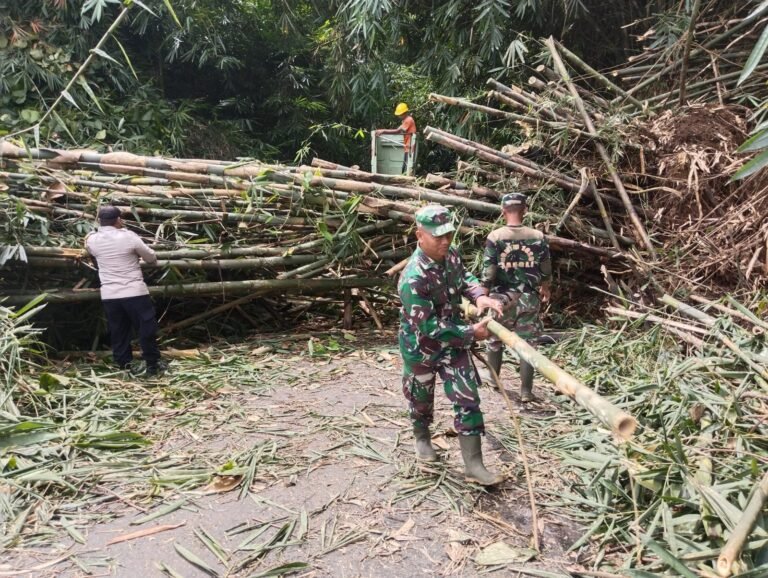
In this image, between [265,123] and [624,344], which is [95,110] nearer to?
[265,123]

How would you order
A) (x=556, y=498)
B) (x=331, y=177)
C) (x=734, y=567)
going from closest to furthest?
(x=734, y=567), (x=556, y=498), (x=331, y=177)

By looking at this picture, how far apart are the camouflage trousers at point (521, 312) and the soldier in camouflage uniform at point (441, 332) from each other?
107 centimetres

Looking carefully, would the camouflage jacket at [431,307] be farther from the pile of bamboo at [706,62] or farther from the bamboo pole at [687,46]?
the pile of bamboo at [706,62]

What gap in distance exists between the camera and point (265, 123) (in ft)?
40.7

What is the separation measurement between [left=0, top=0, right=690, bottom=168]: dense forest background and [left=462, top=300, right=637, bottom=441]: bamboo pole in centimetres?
507

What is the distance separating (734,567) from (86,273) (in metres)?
5.27

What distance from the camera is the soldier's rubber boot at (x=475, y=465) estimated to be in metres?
2.80

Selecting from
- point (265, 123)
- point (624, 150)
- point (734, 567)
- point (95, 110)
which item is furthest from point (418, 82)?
point (734, 567)

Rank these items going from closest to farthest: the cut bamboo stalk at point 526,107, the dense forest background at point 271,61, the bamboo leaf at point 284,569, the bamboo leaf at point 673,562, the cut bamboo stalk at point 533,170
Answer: the bamboo leaf at point 673,562
the bamboo leaf at point 284,569
the cut bamboo stalk at point 533,170
the cut bamboo stalk at point 526,107
the dense forest background at point 271,61

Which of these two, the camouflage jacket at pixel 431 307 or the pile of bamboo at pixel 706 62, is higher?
the pile of bamboo at pixel 706 62

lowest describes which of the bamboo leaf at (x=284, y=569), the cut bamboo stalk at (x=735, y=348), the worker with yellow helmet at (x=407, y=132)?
the bamboo leaf at (x=284, y=569)

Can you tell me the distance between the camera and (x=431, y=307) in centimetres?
277

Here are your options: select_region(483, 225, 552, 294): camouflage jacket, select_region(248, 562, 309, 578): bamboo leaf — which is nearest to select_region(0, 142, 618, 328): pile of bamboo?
select_region(483, 225, 552, 294): camouflage jacket

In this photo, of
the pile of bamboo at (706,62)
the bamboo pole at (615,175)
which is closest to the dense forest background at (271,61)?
the pile of bamboo at (706,62)
